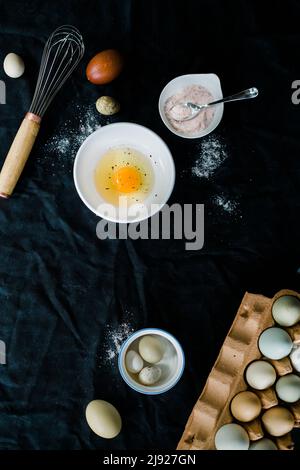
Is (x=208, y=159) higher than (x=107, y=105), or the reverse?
(x=107, y=105)

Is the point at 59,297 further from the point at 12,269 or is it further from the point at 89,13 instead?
Answer: the point at 89,13

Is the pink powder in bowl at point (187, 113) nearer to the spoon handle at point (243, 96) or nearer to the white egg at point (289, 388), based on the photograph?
the spoon handle at point (243, 96)

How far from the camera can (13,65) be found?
1.39 metres

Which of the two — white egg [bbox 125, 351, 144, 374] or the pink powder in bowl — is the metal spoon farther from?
white egg [bbox 125, 351, 144, 374]

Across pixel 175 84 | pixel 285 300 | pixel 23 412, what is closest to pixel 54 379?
pixel 23 412

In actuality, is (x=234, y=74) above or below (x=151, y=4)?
below

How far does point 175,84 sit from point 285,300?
58 cm

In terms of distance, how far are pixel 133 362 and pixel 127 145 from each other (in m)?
0.52

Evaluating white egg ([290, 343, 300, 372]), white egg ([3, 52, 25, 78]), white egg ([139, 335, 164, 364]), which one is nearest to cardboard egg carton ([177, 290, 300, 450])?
white egg ([290, 343, 300, 372])

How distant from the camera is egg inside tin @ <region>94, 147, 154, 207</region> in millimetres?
1392

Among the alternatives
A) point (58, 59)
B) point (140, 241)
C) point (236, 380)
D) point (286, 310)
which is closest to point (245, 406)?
point (236, 380)

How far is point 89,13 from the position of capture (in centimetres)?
144

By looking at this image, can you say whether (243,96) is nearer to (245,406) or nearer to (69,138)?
(69,138)
